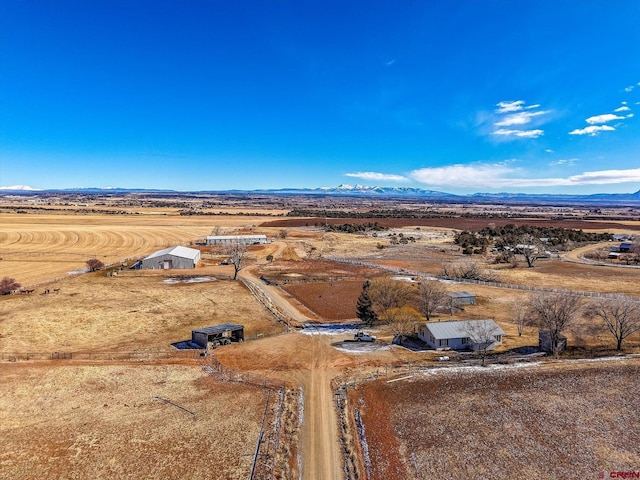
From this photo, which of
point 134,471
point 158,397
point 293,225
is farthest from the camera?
point 293,225

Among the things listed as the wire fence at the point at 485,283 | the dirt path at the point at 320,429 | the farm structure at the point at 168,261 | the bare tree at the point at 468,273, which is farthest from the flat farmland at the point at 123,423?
the bare tree at the point at 468,273

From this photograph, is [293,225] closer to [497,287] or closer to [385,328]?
[497,287]

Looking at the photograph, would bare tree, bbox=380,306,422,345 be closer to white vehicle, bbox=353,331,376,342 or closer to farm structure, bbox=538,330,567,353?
white vehicle, bbox=353,331,376,342

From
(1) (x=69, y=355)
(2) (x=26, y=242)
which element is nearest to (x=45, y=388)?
(1) (x=69, y=355)

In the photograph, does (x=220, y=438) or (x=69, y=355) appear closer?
(x=220, y=438)

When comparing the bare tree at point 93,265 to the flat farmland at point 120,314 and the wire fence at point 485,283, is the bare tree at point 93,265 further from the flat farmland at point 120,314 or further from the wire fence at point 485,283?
the wire fence at point 485,283

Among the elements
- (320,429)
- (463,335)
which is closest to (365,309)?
(463,335)

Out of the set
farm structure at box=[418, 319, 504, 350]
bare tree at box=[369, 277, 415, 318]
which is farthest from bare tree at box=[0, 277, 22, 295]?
farm structure at box=[418, 319, 504, 350]
